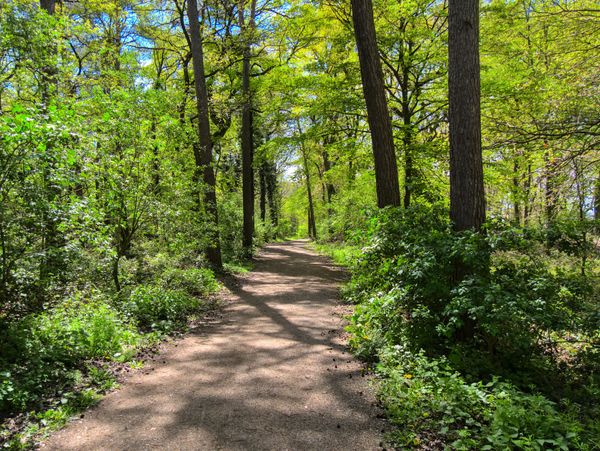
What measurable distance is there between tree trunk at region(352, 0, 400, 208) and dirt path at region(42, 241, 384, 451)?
10.1ft

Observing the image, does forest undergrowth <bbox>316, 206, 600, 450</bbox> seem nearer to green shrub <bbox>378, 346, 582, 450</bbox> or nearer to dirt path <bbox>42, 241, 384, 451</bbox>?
green shrub <bbox>378, 346, 582, 450</bbox>

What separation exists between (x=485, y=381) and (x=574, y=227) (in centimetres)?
217

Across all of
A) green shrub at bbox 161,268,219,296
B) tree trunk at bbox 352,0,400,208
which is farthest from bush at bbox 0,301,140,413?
tree trunk at bbox 352,0,400,208

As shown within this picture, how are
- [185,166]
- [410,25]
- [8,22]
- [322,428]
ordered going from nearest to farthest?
[322,428] → [8,22] → [185,166] → [410,25]

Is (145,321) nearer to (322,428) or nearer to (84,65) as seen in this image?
(322,428)

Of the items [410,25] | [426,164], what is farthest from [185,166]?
[410,25]

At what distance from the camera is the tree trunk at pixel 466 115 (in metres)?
5.43

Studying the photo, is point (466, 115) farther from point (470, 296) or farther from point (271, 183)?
point (271, 183)

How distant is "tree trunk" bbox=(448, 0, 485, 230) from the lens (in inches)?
214

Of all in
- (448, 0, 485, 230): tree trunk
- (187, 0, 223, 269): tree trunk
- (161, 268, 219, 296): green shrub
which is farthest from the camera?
(187, 0, 223, 269): tree trunk

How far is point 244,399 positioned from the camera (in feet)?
14.3

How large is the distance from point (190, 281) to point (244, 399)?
19.3ft

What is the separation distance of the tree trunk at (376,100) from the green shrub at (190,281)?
5092 mm

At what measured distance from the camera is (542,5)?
7.95 meters
